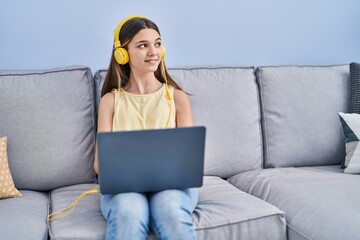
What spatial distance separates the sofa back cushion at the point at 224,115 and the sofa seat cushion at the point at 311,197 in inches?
3.1

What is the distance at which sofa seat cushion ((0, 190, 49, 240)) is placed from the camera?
4.33ft

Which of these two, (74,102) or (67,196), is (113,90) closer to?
(74,102)

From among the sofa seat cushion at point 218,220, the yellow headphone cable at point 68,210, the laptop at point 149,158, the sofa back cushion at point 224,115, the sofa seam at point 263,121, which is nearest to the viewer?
the laptop at point 149,158

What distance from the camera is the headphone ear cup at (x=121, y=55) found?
5.41 feet

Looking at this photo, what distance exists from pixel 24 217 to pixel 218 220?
587mm

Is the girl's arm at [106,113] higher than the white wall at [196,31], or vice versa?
the white wall at [196,31]

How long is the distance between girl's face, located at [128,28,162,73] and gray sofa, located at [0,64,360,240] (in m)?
0.27

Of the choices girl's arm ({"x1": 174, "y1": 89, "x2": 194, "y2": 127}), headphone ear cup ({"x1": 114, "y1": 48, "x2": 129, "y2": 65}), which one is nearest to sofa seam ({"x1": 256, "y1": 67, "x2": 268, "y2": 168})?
girl's arm ({"x1": 174, "y1": 89, "x2": 194, "y2": 127})

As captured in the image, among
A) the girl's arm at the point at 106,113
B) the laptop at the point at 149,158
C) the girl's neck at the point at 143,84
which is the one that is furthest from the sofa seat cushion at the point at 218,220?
the girl's neck at the point at 143,84

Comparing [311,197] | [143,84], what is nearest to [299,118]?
[311,197]

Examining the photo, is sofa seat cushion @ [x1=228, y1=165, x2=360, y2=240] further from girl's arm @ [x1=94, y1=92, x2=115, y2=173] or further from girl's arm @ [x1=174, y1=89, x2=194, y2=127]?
girl's arm @ [x1=94, y1=92, x2=115, y2=173]

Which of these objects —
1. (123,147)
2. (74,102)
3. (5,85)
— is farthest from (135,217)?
(5,85)

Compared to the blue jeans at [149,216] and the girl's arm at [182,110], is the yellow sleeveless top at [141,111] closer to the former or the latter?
the girl's arm at [182,110]

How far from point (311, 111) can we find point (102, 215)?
40.7 inches
